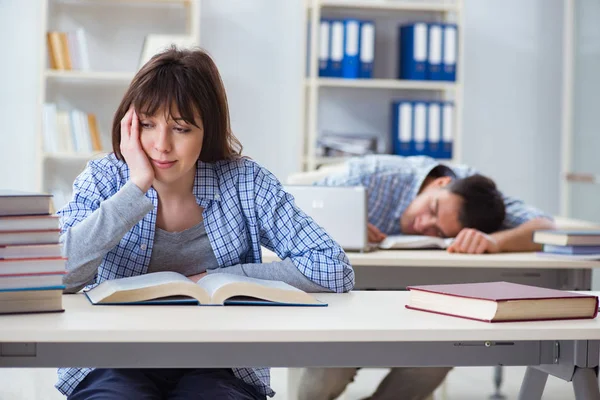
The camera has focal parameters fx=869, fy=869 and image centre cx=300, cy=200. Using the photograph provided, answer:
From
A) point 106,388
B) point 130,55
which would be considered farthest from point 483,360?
point 130,55

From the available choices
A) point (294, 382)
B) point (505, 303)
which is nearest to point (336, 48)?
point (294, 382)

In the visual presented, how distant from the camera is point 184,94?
1634 millimetres

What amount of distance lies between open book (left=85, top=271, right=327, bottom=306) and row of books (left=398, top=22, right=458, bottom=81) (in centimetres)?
323

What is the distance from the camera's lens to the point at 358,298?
1.59 m

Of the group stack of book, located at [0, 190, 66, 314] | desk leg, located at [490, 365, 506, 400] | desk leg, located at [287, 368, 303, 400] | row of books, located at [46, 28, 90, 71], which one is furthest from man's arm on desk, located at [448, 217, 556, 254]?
row of books, located at [46, 28, 90, 71]

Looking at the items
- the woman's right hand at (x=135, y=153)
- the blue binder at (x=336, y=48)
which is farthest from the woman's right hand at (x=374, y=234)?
the blue binder at (x=336, y=48)

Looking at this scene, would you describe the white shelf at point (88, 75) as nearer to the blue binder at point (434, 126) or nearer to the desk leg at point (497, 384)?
the blue binder at point (434, 126)

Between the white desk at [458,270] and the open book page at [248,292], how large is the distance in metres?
0.91

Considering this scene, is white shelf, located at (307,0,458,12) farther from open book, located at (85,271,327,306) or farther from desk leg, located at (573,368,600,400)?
desk leg, located at (573,368,600,400)

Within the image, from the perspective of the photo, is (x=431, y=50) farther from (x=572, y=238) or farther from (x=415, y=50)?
(x=572, y=238)

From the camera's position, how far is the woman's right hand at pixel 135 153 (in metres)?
1.59

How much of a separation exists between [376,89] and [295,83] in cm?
45

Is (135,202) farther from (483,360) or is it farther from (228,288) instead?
(483,360)

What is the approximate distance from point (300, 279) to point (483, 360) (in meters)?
0.43
